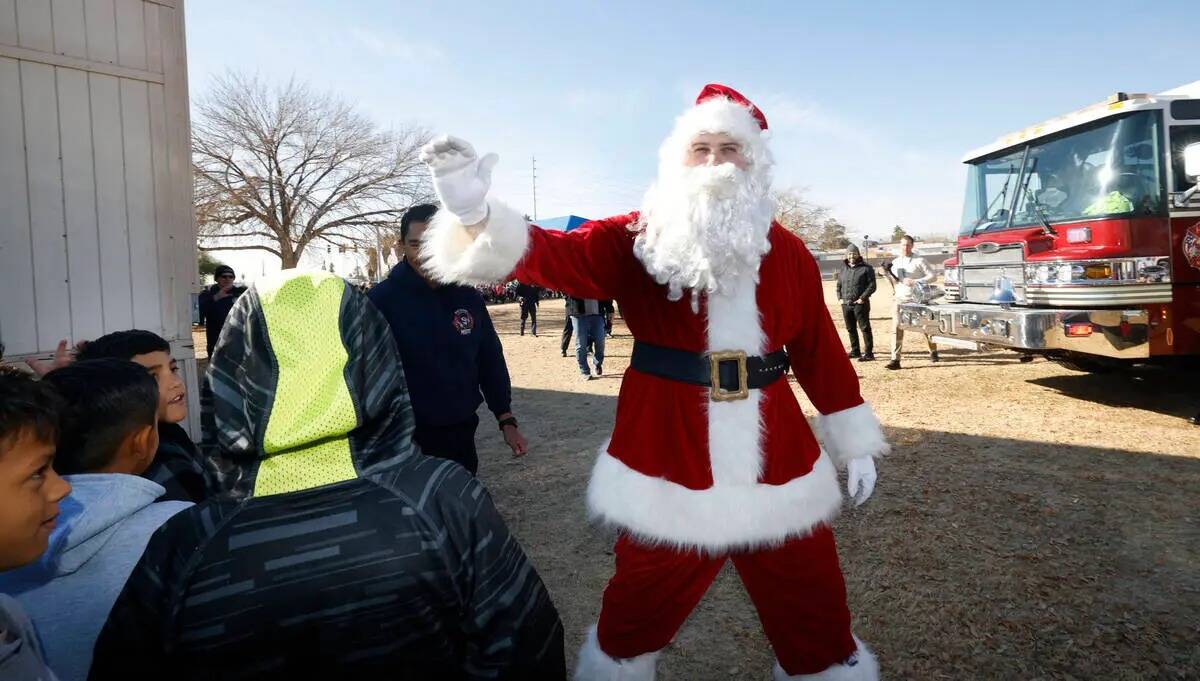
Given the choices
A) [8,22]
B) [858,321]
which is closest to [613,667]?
[8,22]

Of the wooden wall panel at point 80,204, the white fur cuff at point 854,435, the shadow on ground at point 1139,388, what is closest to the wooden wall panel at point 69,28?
the wooden wall panel at point 80,204

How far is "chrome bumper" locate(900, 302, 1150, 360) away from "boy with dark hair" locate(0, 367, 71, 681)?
6.61 m

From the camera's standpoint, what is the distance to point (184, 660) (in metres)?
1.12

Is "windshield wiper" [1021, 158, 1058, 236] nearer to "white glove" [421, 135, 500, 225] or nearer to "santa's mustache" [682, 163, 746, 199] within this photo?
"santa's mustache" [682, 163, 746, 199]

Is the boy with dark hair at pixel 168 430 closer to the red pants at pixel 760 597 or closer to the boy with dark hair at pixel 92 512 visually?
the boy with dark hair at pixel 92 512

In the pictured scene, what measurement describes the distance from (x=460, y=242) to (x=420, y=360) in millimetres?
1119

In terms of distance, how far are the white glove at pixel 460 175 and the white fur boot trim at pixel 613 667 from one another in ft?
4.37

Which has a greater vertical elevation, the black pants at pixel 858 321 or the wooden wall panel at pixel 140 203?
the wooden wall panel at pixel 140 203

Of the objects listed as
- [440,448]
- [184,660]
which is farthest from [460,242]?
[440,448]

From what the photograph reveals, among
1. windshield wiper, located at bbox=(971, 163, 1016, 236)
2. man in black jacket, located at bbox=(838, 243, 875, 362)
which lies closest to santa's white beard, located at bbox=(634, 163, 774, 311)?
windshield wiper, located at bbox=(971, 163, 1016, 236)

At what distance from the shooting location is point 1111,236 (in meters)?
5.46

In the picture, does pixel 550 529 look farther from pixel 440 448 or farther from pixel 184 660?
pixel 184 660

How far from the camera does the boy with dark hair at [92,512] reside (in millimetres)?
1346

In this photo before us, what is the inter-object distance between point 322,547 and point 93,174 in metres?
3.85
